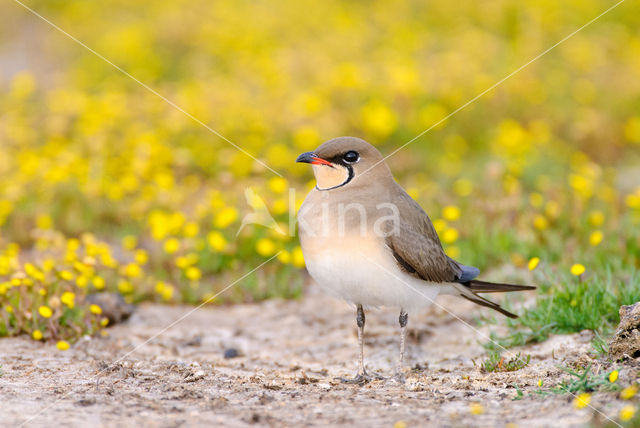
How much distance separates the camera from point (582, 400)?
11.5 feet

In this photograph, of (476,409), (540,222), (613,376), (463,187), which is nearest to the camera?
(476,409)

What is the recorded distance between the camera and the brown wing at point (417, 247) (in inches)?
175

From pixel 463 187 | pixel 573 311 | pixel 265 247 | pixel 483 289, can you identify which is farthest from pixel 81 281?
pixel 463 187

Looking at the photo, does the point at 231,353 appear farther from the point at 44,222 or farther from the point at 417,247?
the point at 44,222

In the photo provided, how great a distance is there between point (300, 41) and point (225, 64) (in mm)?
1426

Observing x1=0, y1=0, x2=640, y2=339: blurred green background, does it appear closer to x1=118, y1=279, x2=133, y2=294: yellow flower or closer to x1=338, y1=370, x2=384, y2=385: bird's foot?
x1=118, y1=279, x2=133, y2=294: yellow flower

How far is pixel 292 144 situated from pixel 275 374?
15.0 ft

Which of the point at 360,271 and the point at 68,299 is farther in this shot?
the point at 68,299

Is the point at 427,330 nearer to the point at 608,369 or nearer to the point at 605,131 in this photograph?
the point at 608,369

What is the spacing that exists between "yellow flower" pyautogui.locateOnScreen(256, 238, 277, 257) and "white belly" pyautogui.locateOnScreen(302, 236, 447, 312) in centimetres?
190

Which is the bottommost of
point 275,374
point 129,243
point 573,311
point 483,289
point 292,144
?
point 275,374

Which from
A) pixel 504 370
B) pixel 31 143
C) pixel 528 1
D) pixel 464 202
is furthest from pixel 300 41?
pixel 504 370

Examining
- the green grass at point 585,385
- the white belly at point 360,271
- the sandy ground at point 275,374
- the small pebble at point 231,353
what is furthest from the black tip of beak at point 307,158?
the green grass at point 585,385

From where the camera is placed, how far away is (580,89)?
10.2 meters
